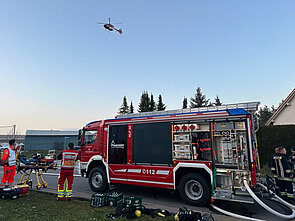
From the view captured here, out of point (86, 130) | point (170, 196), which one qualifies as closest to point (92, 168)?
point (86, 130)

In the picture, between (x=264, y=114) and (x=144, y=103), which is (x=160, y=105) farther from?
(x=264, y=114)

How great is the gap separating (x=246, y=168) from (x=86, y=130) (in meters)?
6.31

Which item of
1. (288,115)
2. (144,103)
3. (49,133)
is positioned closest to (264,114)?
(144,103)

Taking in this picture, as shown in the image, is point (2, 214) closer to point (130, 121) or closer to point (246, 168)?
point (130, 121)

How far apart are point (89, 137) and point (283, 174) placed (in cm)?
725

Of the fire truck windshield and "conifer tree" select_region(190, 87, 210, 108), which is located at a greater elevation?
"conifer tree" select_region(190, 87, 210, 108)

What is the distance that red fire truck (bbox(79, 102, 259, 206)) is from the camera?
5605mm

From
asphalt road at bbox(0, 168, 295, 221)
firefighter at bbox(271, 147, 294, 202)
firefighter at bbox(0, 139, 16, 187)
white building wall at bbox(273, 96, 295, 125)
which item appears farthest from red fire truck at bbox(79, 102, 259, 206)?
white building wall at bbox(273, 96, 295, 125)

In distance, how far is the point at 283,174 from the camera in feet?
20.4

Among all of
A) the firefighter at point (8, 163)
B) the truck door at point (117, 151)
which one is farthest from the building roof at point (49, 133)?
the truck door at point (117, 151)

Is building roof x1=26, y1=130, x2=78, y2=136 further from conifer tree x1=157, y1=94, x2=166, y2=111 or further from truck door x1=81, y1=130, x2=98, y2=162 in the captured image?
truck door x1=81, y1=130, x2=98, y2=162

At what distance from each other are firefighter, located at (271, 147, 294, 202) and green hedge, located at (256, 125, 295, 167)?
267 inches

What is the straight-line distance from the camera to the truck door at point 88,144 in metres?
8.09

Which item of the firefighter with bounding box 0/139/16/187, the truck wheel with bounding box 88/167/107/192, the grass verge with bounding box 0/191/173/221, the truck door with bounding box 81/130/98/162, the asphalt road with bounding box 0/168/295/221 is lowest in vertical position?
the asphalt road with bounding box 0/168/295/221
